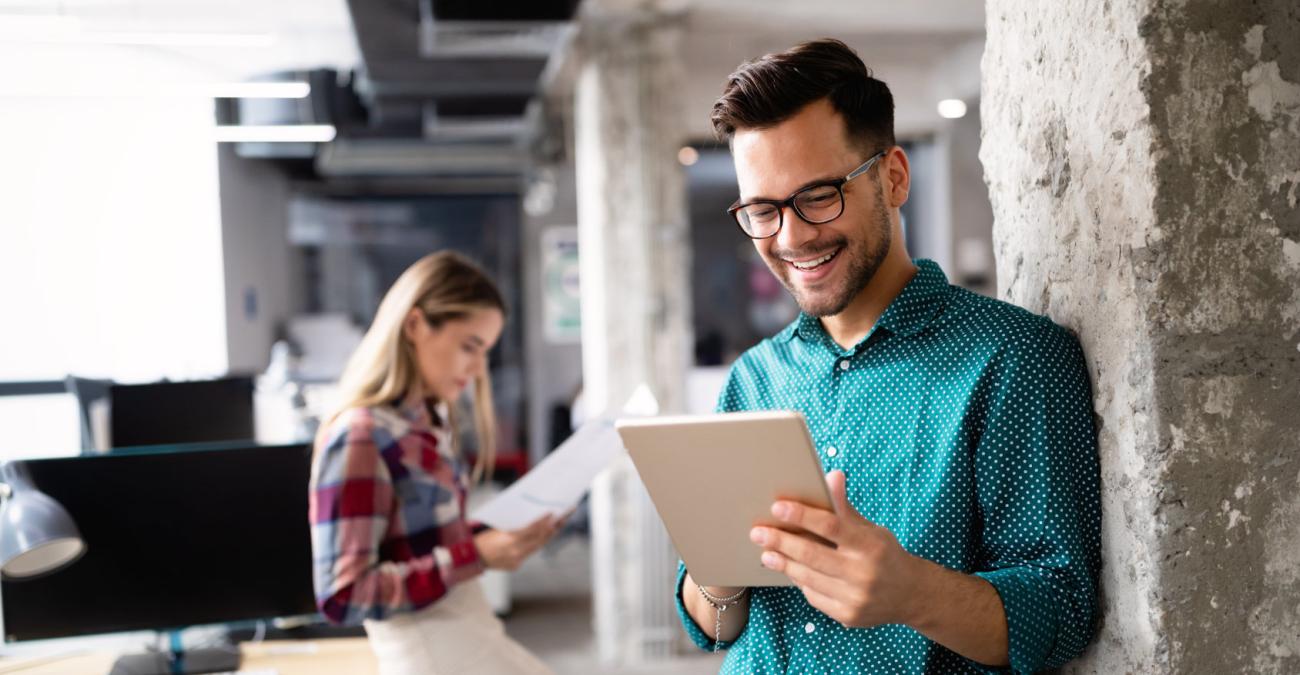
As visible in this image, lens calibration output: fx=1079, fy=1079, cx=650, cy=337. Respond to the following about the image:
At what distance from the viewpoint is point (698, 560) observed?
1.27 metres

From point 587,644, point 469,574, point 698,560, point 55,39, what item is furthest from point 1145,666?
point 55,39

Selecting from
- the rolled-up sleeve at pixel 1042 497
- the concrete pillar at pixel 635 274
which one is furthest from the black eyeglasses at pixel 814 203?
the concrete pillar at pixel 635 274

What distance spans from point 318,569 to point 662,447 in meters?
1.33

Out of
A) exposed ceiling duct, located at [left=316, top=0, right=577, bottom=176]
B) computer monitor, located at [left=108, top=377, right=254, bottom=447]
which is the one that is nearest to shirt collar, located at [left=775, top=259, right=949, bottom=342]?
computer monitor, located at [left=108, top=377, right=254, bottom=447]

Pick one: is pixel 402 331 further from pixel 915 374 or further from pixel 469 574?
pixel 915 374

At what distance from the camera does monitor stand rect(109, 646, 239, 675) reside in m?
2.50

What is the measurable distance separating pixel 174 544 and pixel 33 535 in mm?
513

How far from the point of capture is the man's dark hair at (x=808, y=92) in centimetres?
132

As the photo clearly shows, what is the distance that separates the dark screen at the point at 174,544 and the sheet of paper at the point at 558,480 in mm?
519

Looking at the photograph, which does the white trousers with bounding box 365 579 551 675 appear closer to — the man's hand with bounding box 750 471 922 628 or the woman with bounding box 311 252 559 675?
the woman with bounding box 311 252 559 675

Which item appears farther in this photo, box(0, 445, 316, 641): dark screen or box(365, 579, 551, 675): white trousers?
box(0, 445, 316, 641): dark screen

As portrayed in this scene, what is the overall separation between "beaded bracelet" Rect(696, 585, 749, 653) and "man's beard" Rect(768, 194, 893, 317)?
0.39 m

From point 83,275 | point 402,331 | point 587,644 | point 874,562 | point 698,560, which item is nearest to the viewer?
point 874,562

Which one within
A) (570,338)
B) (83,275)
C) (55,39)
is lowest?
(570,338)
